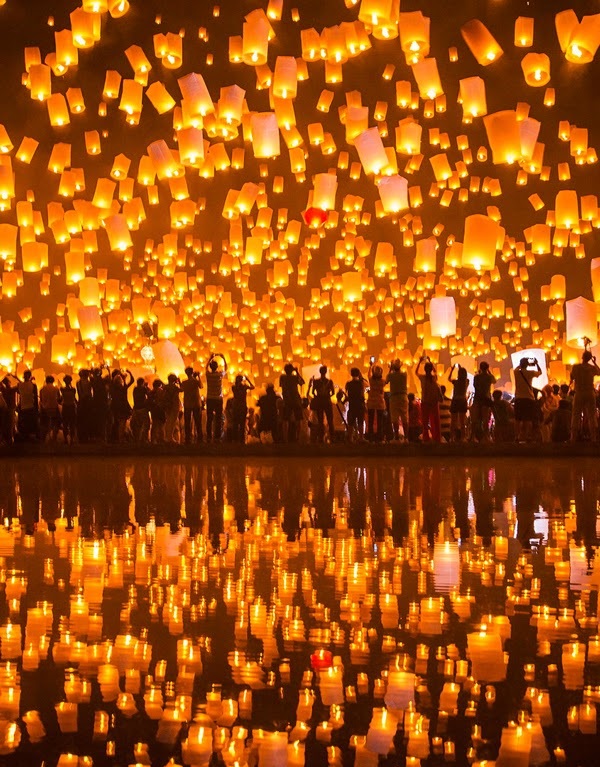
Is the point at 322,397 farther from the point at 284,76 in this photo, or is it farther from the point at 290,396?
the point at 284,76

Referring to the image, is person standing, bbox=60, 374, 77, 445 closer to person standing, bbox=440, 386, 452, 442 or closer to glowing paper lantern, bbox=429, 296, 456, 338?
person standing, bbox=440, 386, 452, 442

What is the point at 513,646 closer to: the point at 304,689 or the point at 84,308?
the point at 304,689

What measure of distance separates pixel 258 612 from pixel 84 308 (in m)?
11.9

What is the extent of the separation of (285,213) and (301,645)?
49.2 ft

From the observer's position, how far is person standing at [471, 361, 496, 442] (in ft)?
Answer: 35.7

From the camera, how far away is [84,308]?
14.4 m

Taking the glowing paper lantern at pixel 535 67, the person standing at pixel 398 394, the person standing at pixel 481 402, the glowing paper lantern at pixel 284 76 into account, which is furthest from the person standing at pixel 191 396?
the glowing paper lantern at pixel 535 67

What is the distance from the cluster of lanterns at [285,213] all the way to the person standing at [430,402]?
8.64ft

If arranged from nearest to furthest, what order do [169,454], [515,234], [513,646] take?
[513,646] < [169,454] < [515,234]

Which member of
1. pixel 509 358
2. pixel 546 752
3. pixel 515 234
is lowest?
pixel 546 752

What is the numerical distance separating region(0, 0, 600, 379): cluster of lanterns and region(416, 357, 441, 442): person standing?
263cm

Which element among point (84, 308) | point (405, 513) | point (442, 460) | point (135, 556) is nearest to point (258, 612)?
point (135, 556)

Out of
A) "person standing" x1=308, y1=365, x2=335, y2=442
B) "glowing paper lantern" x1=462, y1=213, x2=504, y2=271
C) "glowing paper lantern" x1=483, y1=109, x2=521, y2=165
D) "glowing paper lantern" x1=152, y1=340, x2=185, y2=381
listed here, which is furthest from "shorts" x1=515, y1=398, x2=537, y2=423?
"glowing paper lantern" x1=152, y1=340, x2=185, y2=381

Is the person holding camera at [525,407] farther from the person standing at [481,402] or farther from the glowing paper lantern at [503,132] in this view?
the glowing paper lantern at [503,132]
